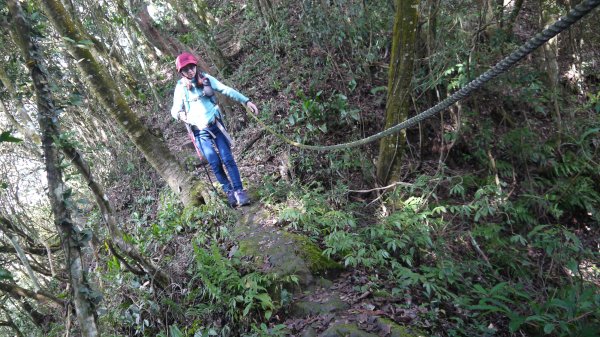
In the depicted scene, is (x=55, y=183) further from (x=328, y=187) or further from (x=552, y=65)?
(x=552, y=65)

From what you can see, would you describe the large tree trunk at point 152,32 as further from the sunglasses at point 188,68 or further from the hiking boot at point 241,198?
the hiking boot at point 241,198

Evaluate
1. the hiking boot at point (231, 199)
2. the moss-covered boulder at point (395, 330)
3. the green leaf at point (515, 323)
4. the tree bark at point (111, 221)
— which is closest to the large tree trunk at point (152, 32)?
the hiking boot at point (231, 199)

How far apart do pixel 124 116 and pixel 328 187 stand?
2.97 metres

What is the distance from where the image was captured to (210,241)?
4906mm

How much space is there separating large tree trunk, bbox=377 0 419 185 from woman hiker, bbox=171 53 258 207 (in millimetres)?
1751

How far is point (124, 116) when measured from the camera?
17.0 feet

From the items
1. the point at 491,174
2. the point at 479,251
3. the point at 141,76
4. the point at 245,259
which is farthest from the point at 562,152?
the point at 141,76

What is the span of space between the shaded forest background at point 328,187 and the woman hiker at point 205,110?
567 mm

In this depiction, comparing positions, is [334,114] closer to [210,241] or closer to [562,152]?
[210,241]

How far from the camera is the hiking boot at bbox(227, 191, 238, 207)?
18.0 feet

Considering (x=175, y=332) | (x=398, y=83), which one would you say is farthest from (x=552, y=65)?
(x=175, y=332)

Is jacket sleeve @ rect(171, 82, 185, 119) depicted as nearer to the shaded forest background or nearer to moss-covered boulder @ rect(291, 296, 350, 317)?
the shaded forest background

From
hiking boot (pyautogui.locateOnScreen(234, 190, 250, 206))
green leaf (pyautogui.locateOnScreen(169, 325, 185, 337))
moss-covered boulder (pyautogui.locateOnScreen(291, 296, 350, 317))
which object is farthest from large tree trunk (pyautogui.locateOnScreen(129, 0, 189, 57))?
moss-covered boulder (pyautogui.locateOnScreen(291, 296, 350, 317))

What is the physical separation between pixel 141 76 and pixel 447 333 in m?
10.7
